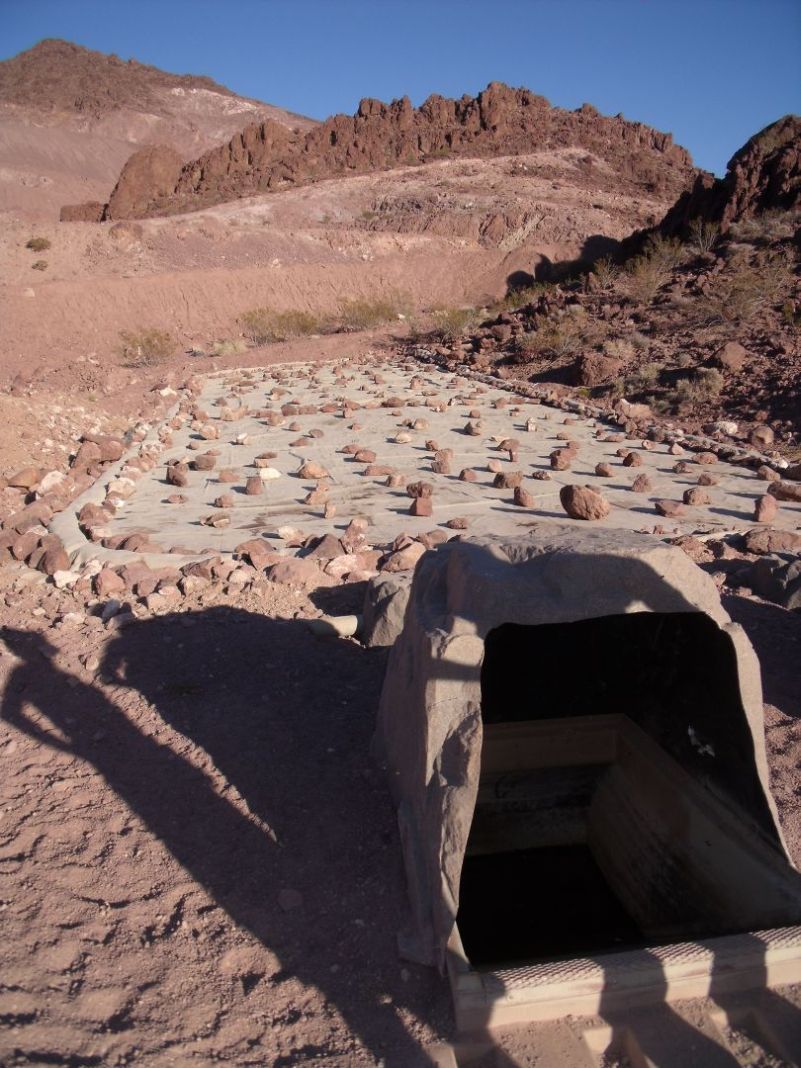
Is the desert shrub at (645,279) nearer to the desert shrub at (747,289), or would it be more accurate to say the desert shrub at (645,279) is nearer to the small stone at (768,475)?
the desert shrub at (747,289)

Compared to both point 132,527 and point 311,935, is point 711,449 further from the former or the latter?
point 311,935

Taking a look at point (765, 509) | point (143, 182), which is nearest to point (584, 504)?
point (765, 509)

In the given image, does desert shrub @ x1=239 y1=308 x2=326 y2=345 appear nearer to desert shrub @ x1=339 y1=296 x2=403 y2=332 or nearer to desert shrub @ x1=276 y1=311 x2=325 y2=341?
desert shrub @ x1=276 y1=311 x2=325 y2=341

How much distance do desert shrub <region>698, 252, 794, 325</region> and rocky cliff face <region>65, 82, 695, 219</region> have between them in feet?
89.7

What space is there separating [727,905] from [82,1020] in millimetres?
2113

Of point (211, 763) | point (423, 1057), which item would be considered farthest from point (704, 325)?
point (423, 1057)

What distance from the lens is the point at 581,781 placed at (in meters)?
3.74

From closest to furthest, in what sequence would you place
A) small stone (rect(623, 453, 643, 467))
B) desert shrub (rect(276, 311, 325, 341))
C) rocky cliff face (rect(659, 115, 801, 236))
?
1. small stone (rect(623, 453, 643, 467))
2. rocky cliff face (rect(659, 115, 801, 236))
3. desert shrub (rect(276, 311, 325, 341))

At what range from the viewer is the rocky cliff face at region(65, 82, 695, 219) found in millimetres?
39031

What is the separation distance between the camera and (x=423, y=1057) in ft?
7.13

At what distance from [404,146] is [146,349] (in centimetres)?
2949

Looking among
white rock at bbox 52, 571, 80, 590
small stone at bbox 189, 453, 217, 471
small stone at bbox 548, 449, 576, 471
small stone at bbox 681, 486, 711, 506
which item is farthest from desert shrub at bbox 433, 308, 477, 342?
white rock at bbox 52, 571, 80, 590

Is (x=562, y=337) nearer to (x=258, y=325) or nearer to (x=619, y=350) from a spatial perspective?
(x=619, y=350)

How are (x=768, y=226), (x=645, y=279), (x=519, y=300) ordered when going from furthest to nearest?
(x=519, y=300)
(x=768, y=226)
(x=645, y=279)
